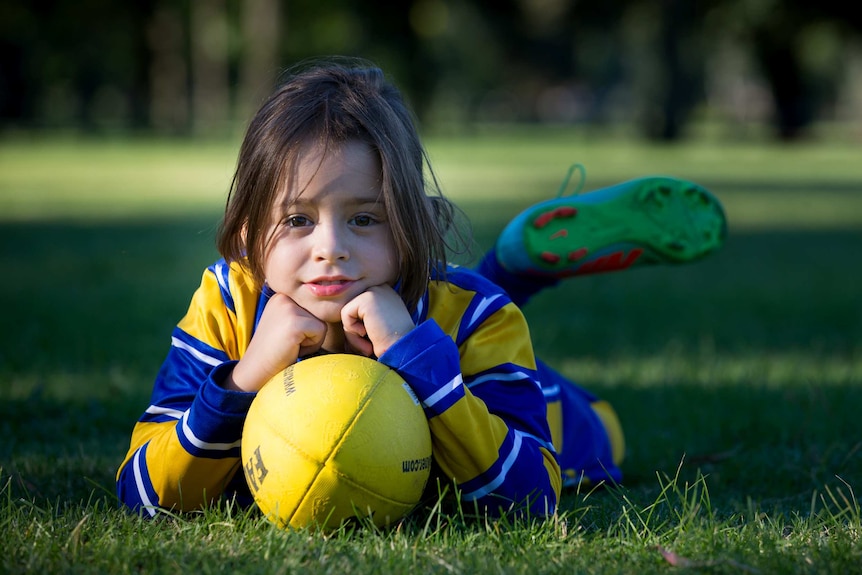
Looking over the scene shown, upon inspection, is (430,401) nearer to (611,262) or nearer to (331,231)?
(331,231)

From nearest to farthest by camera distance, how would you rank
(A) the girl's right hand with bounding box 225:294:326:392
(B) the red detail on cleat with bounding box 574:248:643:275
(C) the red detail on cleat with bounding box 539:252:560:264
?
(A) the girl's right hand with bounding box 225:294:326:392
(C) the red detail on cleat with bounding box 539:252:560:264
(B) the red detail on cleat with bounding box 574:248:643:275

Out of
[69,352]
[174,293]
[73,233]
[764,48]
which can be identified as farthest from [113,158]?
[764,48]

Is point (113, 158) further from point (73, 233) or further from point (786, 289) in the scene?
point (786, 289)

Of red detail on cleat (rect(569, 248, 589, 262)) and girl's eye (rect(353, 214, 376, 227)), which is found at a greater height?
girl's eye (rect(353, 214, 376, 227))

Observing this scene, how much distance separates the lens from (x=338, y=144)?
2.96 m

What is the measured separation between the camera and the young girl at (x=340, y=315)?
2.90 m

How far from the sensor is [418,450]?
284cm

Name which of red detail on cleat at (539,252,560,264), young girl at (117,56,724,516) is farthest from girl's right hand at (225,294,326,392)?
red detail on cleat at (539,252,560,264)

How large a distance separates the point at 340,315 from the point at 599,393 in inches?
97.1

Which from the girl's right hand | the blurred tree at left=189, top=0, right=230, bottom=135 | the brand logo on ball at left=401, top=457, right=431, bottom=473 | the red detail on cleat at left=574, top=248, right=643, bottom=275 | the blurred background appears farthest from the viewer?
the blurred tree at left=189, top=0, right=230, bottom=135

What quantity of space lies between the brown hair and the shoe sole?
3.52 feet

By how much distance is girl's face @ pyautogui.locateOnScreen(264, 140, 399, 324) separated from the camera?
9.57 ft

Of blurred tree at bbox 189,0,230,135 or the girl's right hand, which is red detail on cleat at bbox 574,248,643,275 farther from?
blurred tree at bbox 189,0,230,135

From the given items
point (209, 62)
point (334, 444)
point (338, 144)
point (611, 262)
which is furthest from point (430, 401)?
point (209, 62)
